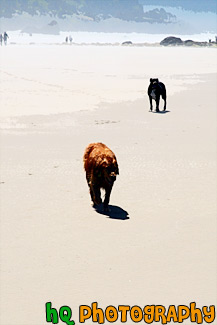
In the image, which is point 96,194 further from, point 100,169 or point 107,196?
point 100,169

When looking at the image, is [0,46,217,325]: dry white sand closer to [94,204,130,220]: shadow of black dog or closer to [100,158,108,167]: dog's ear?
[94,204,130,220]: shadow of black dog

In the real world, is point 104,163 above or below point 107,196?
above

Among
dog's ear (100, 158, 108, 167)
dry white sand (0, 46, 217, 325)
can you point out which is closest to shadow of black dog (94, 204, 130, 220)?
dry white sand (0, 46, 217, 325)

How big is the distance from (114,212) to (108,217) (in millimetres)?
233

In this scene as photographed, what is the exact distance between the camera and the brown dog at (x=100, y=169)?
Answer: 7.25 metres

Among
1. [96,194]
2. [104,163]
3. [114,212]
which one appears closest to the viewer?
[104,163]

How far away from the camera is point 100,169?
7289 millimetres

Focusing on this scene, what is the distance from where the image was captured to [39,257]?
6.29m

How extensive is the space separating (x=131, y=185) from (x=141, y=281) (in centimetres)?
352

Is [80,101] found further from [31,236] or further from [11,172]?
[31,236]

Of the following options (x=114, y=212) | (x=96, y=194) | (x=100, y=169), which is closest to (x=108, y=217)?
(x=114, y=212)

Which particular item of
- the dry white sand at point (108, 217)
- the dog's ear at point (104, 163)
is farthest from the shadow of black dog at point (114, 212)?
the dog's ear at point (104, 163)

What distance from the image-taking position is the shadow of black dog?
7566mm

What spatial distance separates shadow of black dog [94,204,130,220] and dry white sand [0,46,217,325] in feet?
0.13
